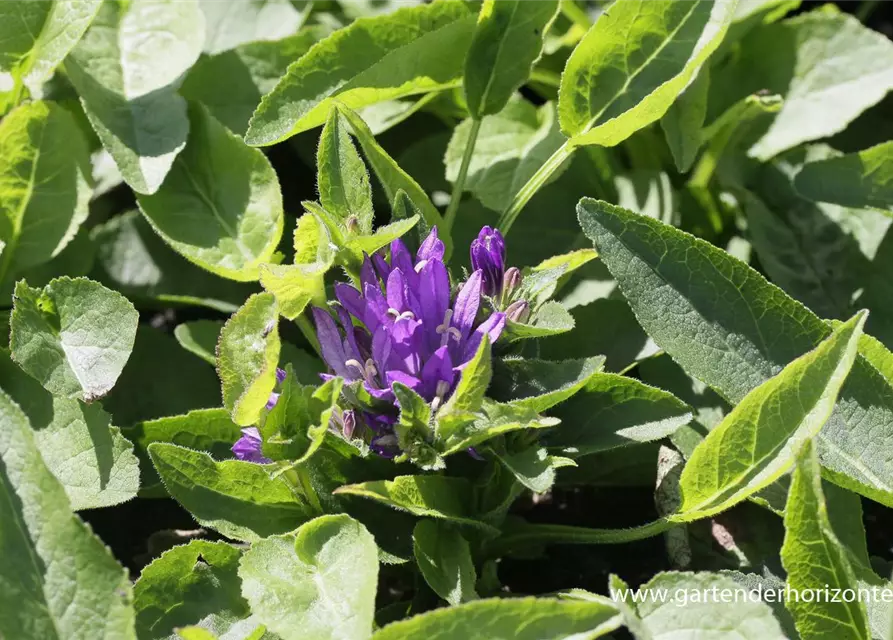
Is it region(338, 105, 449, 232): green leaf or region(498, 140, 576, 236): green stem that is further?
region(498, 140, 576, 236): green stem

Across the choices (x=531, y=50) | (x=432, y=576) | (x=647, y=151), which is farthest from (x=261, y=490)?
(x=647, y=151)

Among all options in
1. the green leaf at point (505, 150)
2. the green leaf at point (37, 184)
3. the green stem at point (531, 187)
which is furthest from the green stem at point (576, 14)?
the green leaf at point (37, 184)

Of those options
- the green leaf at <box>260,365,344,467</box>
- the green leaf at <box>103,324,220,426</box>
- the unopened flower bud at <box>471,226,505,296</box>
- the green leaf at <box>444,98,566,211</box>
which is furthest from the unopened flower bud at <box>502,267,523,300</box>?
the green leaf at <box>103,324,220,426</box>

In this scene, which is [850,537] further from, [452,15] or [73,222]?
[73,222]

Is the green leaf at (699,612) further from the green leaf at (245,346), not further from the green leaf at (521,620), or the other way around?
the green leaf at (245,346)

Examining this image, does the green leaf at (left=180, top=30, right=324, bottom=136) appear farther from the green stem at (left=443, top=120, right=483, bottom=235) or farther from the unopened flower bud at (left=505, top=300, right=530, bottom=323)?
the unopened flower bud at (left=505, top=300, right=530, bottom=323)

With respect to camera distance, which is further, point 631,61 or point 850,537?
point 631,61
